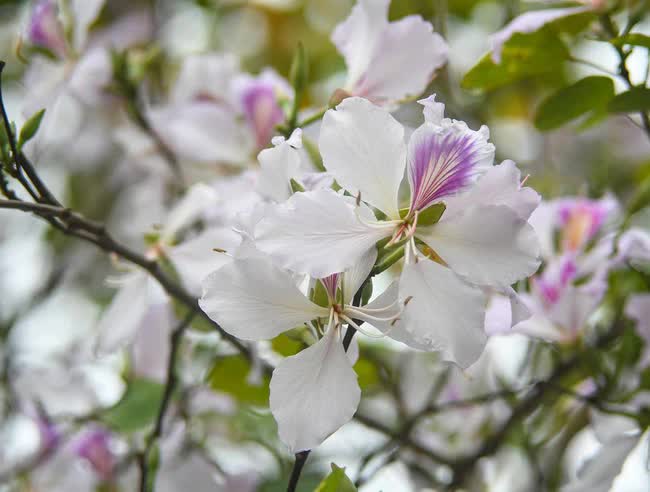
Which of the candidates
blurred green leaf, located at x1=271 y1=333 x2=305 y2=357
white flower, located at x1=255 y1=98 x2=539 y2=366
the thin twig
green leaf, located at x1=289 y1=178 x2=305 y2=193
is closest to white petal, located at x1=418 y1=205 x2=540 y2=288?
white flower, located at x1=255 y1=98 x2=539 y2=366

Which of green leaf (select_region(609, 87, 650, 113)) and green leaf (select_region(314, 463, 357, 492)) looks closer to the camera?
green leaf (select_region(314, 463, 357, 492))

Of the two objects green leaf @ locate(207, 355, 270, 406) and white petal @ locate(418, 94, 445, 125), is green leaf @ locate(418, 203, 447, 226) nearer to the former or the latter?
white petal @ locate(418, 94, 445, 125)

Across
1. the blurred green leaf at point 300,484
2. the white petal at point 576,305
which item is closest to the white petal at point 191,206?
the blurred green leaf at point 300,484

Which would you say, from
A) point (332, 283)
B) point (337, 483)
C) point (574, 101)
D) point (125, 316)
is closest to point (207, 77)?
point (125, 316)

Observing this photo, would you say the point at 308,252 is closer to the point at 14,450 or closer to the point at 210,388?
the point at 210,388

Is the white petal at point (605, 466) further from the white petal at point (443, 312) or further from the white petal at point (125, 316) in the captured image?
the white petal at point (125, 316)

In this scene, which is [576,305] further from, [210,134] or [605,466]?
[210,134]
